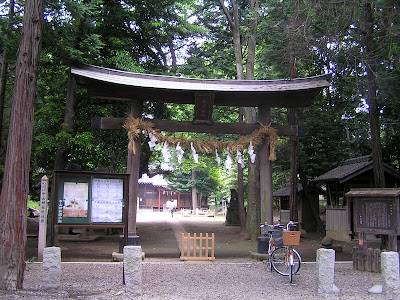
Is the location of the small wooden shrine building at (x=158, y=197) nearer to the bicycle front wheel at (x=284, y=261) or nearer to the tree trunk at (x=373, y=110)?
the tree trunk at (x=373, y=110)

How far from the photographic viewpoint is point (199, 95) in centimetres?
1249

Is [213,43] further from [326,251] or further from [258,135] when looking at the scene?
[326,251]

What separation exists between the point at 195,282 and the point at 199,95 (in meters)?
5.78

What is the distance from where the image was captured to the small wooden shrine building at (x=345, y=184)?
1947cm

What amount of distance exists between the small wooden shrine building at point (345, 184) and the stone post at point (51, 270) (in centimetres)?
1496

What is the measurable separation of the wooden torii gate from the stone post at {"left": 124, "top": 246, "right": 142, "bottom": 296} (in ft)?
14.1

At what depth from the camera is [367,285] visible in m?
8.95

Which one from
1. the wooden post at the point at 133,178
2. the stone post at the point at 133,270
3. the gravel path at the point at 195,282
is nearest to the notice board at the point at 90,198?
the wooden post at the point at 133,178

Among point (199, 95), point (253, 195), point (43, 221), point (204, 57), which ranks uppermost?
point (204, 57)

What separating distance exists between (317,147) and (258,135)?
10590 millimetres

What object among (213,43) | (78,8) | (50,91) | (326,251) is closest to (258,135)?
(326,251)

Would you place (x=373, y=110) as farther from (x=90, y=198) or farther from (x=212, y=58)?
(x=212, y=58)

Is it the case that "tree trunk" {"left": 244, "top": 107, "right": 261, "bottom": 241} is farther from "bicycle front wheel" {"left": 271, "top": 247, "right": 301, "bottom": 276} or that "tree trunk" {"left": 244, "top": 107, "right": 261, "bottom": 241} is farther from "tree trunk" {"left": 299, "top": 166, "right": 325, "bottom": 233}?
"bicycle front wheel" {"left": 271, "top": 247, "right": 301, "bottom": 276}

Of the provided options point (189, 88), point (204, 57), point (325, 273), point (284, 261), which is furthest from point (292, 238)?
point (204, 57)
